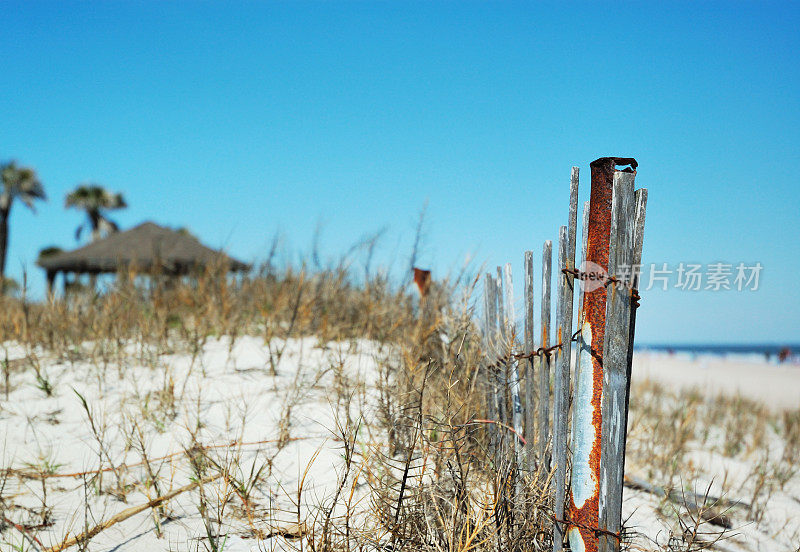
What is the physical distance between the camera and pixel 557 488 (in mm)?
1925

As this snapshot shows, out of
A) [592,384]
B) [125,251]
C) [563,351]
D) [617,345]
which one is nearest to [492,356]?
[563,351]

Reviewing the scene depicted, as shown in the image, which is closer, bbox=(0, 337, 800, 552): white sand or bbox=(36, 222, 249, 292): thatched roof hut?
bbox=(0, 337, 800, 552): white sand

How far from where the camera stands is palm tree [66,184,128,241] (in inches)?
1196

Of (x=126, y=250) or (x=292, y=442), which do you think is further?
(x=126, y=250)

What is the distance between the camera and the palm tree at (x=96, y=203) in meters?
30.4

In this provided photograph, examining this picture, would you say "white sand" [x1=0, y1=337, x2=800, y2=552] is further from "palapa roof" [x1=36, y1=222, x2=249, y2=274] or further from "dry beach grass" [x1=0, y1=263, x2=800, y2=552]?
"palapa roof" [x1=36, y1=222, x2=249, y2=274]

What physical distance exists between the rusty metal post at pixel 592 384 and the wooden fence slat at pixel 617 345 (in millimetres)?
39

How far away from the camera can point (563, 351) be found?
1.93 m

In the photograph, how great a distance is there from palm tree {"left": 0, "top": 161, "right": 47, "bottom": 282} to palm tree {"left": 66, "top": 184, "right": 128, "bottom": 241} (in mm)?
3138

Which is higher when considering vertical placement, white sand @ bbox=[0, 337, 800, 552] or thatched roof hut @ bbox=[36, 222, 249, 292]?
thatched roof hut @ bbox=[36, 222, 249, 292]

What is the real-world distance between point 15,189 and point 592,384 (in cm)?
3166

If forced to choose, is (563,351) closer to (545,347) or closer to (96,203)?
(545,347)

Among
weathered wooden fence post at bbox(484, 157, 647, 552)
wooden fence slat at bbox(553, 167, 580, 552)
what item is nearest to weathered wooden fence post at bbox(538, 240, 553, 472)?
weathered wooden fence post at bbox(484, 157, 647, 552)

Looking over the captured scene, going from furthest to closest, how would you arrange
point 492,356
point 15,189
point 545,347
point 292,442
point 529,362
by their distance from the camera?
point 15,189 < point 292,442 < point 492,356 < point 529,362 < point 545,347
